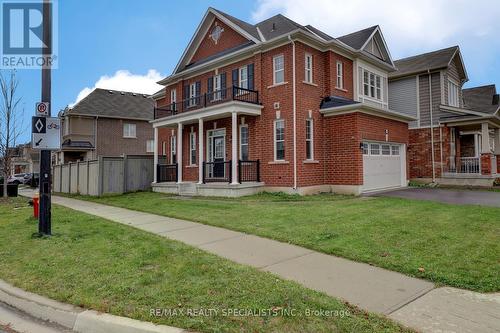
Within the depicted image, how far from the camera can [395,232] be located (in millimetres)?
7316

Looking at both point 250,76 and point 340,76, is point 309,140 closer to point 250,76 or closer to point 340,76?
point 340,76

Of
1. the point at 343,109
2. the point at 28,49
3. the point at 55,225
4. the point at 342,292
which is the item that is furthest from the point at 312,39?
the point at 342,292

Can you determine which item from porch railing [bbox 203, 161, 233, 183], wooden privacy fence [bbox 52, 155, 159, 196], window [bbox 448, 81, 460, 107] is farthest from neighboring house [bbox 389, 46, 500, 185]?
wooden privacy fence [bbox 52, 155, 159, 196]

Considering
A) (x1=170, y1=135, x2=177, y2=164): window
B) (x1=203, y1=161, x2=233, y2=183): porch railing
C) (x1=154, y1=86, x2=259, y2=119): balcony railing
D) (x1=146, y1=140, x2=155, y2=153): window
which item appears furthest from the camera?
(x1=146, y1=140, x2=155, y2=153): window

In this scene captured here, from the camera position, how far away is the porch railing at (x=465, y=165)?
793 inches

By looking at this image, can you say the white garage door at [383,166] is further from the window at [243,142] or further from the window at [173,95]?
the window at [173,95]

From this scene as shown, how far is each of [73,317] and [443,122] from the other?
22.1 m

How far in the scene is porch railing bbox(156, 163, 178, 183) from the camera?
20.5 metres

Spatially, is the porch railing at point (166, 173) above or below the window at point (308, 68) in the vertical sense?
below

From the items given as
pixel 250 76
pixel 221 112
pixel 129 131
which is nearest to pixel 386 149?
pixel 250 76

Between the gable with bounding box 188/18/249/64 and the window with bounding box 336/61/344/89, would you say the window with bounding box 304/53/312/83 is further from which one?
the gable with bounding box 188/18/249/64

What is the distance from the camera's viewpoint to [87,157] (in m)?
34.4

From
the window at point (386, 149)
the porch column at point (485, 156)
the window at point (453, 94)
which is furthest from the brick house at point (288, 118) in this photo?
the window at point (453, 94)

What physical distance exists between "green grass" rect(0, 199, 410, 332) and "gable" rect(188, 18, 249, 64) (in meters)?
14.6
